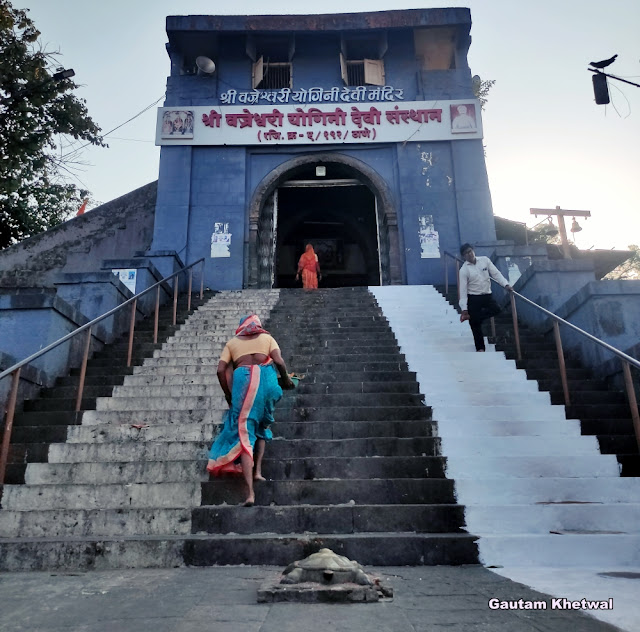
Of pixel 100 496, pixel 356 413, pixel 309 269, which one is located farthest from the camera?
pixel 309 269

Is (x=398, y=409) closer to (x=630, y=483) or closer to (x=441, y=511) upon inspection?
(x=441, y=511)

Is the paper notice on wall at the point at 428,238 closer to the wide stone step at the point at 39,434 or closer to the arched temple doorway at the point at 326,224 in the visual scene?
the arched temple doorway at the point at 326,224

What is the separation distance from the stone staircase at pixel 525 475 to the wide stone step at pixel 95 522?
2119 millimetres

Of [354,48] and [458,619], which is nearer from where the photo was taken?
[458,619]

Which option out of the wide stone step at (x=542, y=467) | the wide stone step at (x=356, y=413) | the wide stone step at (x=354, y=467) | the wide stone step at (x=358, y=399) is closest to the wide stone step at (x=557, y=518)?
the wide stone step at (x=542, y=467)

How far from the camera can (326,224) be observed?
730 inches

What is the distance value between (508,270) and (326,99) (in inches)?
272

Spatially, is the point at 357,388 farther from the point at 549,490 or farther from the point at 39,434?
the point at 39,434

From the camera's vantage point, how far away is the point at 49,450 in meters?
4.91

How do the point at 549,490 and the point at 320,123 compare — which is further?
the point at 320,123

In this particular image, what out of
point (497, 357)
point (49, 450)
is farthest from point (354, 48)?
point (49, 450)

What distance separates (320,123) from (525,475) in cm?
1103

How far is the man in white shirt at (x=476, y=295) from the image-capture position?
6.89 metres

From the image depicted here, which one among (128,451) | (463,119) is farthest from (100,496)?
(463,119)
